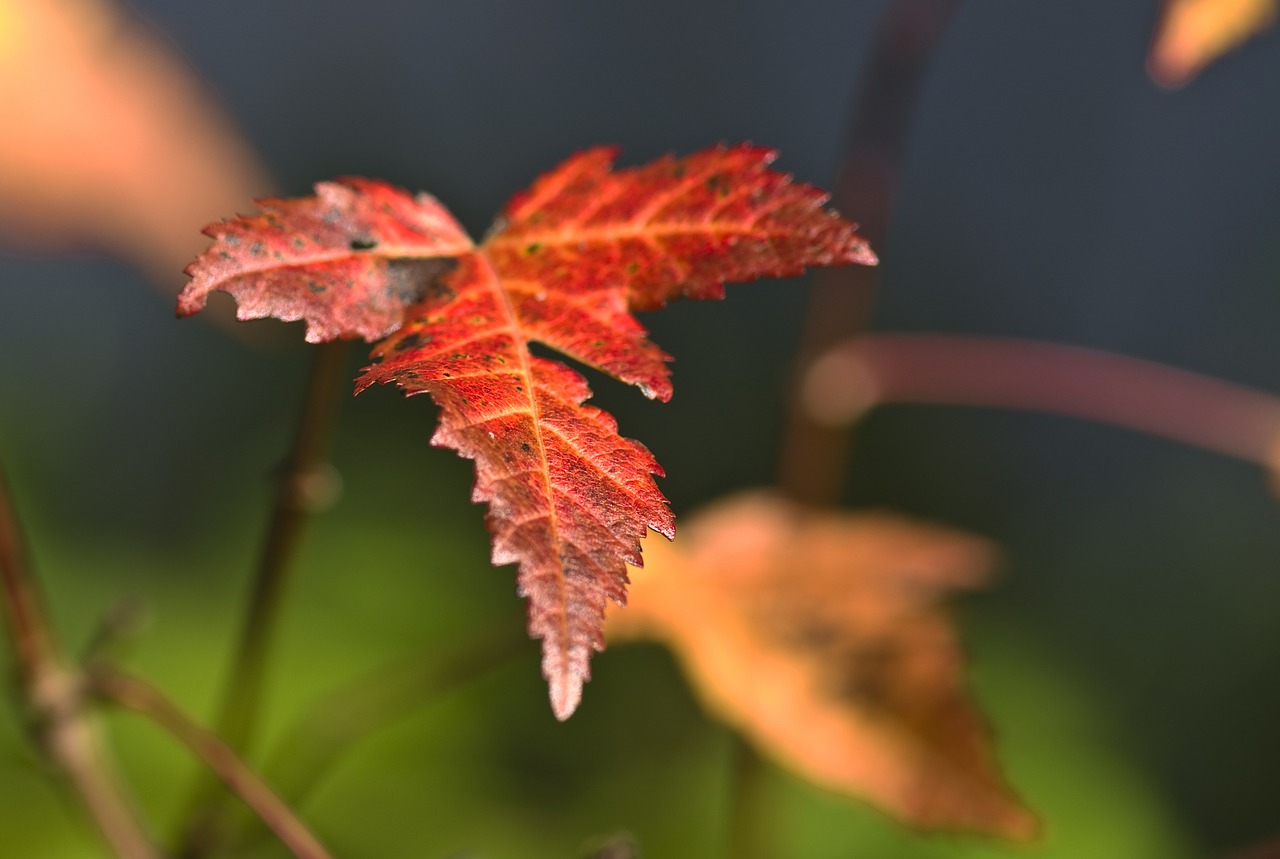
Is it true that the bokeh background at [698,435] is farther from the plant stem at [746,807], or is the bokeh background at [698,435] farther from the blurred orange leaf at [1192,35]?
the blurred orange leaf at [1192,35]

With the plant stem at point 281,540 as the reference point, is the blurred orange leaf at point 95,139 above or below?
above

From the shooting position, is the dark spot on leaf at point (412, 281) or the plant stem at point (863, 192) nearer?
the dark spot on leaf at point (412, 281)

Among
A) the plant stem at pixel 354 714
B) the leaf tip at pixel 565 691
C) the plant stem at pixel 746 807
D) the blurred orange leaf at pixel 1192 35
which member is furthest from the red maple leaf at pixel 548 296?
the plant stem at pixel 746 807

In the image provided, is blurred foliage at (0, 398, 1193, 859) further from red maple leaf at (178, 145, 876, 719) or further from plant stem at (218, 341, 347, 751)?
red maple leaf at (178, 145, 876, 719)

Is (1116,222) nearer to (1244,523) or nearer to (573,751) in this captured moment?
(1244,523)

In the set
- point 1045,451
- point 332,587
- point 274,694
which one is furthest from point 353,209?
point 1045,451

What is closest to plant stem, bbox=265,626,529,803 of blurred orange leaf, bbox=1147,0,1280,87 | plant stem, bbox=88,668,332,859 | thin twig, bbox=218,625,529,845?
thin twig, bbox=218,625,529,845

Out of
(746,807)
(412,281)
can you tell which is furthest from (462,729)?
(412,281)
